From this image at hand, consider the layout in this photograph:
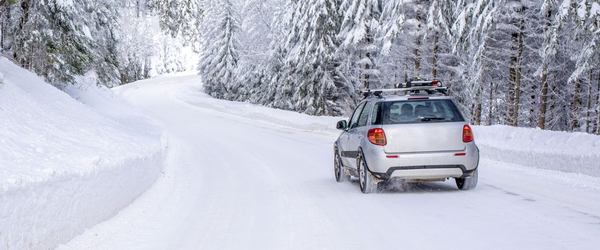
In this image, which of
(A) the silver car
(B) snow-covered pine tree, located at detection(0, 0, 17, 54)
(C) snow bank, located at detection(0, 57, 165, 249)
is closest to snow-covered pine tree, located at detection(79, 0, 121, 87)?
(B) snow-covered pine tree, located at detection(0, 0, 17, 54)

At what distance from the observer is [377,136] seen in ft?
31.5

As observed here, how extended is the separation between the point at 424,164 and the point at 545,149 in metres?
6.12

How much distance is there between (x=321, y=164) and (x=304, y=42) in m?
22.8

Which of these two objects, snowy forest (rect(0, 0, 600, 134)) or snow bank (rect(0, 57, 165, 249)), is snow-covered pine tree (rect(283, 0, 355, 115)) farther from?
snow bank (rect(0, 57, 165, 249))

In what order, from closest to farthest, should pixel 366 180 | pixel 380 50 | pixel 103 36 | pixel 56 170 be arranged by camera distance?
pixel 56 170 → pixel 366 180 → pixel 103 36 → pixel 380 50

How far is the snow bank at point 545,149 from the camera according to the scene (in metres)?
12.8

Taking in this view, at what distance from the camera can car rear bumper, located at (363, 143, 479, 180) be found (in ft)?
30.6

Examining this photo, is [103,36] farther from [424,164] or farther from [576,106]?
[576,106]

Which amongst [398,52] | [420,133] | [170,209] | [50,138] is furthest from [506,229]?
Answer: [398,52]

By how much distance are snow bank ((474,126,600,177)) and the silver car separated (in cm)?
422

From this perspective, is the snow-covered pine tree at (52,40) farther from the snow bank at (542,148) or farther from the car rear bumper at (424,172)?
A: the snow bank at (542,148)

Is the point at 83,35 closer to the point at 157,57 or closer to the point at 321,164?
the point at 321,164

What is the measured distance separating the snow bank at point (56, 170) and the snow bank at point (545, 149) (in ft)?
28.4

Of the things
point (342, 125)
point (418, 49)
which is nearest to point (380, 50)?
point (418, 49)
